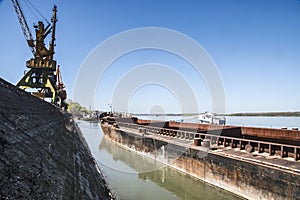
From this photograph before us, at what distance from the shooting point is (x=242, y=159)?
414 inches

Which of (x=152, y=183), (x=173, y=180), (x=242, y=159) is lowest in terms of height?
(x=152, y=183)

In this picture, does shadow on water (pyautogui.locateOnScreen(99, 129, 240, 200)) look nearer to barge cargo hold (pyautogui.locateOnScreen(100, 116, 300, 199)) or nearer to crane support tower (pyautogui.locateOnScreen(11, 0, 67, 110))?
barge cargo hold (pyautogui.locateOnScreen(100, 116, 300, 199))

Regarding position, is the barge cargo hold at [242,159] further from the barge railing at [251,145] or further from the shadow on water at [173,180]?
the shadow on water at [173,180]

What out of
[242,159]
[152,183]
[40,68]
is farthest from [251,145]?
[40,68]

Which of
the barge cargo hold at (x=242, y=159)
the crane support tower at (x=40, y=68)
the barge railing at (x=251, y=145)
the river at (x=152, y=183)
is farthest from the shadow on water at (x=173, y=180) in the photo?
the crane support tower at (x=40, y=68)

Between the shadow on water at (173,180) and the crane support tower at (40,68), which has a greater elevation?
the crane support tower at (40,68)

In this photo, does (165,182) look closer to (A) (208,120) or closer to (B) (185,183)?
(B) (185,183)

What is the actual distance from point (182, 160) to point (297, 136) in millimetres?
7384

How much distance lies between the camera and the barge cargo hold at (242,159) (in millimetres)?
8922

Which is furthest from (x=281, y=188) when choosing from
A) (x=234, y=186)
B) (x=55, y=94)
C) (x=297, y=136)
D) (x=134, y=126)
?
(x=55, y=94)

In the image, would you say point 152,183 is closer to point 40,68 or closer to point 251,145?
point 251,145

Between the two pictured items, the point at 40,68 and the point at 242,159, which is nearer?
the point at 242,159

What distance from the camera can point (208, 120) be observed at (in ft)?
145

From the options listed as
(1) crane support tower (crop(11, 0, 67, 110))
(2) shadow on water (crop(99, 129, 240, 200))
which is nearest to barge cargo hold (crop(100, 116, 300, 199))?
(2) shadow on water (crop(99, 129, 240, 200))
